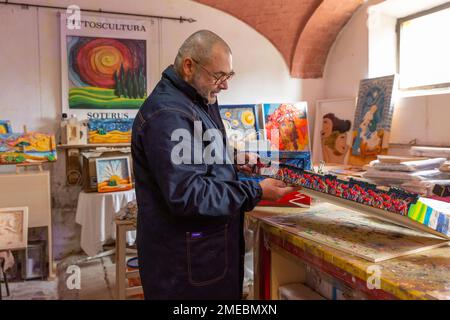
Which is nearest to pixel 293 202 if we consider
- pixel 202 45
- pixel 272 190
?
pixel 272 190

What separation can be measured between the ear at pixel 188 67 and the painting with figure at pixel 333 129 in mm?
3528

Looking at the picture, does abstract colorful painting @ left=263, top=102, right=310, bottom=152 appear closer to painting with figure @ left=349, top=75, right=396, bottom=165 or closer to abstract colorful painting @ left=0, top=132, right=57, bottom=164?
painting with figure @ left=349, top=75, right=396, bottom=165

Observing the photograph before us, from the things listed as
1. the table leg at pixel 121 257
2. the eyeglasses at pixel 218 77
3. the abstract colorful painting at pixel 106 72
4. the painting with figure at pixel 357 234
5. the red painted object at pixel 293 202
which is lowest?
the table leg at pixel 121 257

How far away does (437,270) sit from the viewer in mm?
1138

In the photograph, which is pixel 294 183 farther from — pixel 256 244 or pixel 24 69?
pixel 24 69

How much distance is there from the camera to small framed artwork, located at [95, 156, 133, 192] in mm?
4082

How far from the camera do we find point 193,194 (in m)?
A: 1.31

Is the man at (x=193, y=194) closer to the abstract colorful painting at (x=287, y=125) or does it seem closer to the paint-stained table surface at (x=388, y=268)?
the paint-stained table surface at (x=388, y=268)

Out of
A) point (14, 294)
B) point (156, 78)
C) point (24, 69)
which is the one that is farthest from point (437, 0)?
point (14, 294)

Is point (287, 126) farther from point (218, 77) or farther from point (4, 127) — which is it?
point (218, 77)

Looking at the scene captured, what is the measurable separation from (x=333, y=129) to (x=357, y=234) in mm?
3692

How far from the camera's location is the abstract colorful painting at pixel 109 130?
4332 millimetres

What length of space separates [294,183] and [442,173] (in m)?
1.21

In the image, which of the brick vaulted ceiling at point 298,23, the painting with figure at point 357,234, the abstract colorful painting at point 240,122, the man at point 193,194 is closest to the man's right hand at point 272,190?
the man at point 193,194
